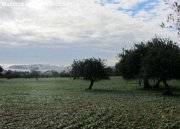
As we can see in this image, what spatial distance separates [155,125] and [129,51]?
4223 cm

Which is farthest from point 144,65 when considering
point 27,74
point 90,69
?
point 27,74

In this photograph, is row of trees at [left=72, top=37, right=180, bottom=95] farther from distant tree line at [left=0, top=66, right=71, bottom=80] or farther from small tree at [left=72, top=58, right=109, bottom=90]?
distant tree line at [left=0, top=66, right=71, bottom=80]

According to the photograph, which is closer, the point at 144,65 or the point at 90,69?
the point at 144,65

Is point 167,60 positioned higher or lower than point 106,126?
higher

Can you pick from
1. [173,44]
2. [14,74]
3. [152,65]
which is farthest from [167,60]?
[14,74]

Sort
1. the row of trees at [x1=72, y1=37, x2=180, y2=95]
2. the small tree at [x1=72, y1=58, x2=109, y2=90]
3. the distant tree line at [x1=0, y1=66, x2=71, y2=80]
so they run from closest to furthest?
the row of trees at [x1=72, y1=37, x2=180, y2=95], the small tree at [x1=72, y1=58, x2=109, y2=90], the distant tree line at [x1=0, y1=66, x2=71, y2=80]

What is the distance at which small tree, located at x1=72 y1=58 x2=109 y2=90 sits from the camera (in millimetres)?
56688

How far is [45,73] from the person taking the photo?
15938cm

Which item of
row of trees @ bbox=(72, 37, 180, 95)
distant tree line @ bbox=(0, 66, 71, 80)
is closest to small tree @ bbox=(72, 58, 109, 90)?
row of trees @ bbox=(72, 37, 180, 95)

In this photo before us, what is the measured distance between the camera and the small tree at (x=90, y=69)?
56.7 m

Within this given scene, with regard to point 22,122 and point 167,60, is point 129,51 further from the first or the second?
point 22,122

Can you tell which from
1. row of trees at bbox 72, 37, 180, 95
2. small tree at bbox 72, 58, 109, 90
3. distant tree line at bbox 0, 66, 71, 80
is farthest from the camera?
distant tree line at bbox 0, 66, 71, 80

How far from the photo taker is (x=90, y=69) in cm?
5688

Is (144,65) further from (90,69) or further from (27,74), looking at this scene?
(27,74)
